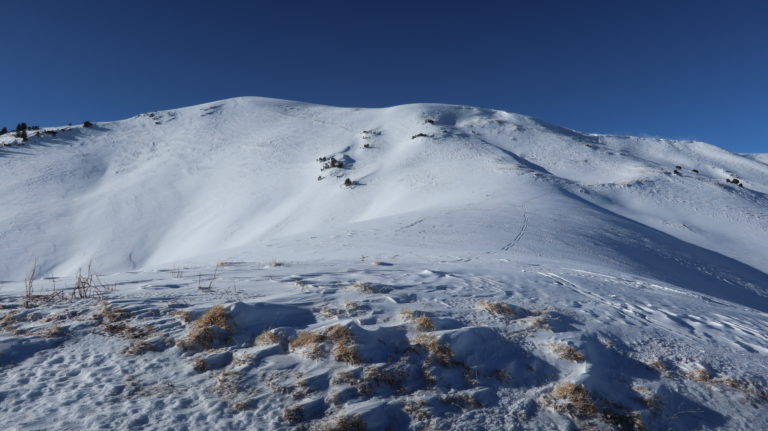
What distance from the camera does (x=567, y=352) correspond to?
4945 millimetres

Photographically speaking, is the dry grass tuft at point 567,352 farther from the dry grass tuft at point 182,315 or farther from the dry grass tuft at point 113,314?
the dry grass tuft at point 113,314

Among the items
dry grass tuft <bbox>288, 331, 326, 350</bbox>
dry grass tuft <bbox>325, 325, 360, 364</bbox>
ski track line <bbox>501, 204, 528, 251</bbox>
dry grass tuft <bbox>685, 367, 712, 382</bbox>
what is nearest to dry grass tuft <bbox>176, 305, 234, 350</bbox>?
dry grass tuft <bbox>288, 331, 326, 350</bbox>

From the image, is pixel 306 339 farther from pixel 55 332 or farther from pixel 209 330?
pixel 55 332

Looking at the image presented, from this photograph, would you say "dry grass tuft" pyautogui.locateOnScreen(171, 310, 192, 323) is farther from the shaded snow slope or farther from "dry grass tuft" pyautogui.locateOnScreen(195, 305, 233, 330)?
the shaded snow slope

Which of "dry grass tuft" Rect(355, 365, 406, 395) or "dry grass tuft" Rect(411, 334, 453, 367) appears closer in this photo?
"dry grass tuft" Rect(355, 365, 406, 395)

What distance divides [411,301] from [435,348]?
1795 millimetres

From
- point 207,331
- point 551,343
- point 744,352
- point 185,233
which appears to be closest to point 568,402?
point 551,343

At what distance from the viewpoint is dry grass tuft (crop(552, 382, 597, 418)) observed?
394cm

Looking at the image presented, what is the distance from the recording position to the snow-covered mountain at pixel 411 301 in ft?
12.9

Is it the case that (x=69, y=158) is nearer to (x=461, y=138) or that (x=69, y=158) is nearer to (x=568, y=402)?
(x=461, y=138)

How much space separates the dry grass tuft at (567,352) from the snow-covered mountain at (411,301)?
23mm

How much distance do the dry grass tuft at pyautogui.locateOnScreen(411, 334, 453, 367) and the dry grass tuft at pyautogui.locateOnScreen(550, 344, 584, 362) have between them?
1440 millimetres

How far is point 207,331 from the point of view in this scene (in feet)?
15.8

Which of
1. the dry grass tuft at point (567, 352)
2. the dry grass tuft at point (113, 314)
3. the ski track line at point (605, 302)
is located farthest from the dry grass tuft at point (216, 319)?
the ski track line at point (605, 302)
